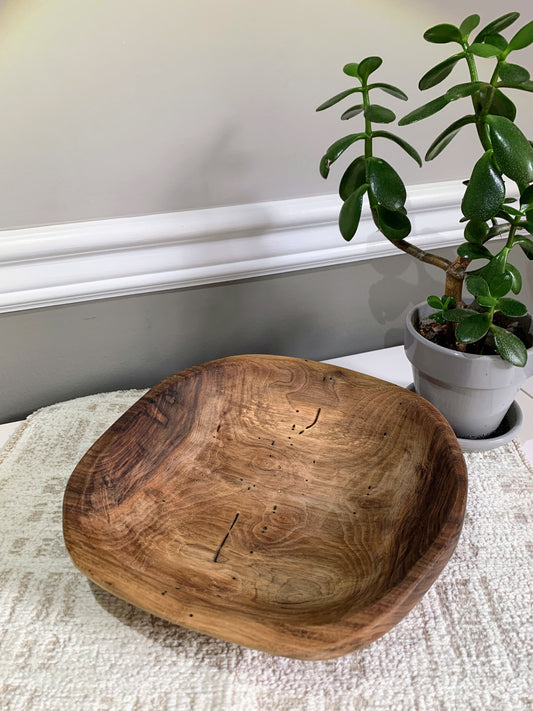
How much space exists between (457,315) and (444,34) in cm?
23

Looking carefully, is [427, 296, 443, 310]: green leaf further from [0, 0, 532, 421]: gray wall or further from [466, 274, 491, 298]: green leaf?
[0, 0, 532, 421]: gray wall

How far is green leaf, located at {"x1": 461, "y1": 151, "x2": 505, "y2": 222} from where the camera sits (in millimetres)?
442

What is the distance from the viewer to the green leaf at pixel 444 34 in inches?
18.0

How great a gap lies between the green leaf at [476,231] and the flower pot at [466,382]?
0.33ft

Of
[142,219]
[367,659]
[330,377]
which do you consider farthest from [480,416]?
[142,219]

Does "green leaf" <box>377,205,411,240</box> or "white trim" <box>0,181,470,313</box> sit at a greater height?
"green leaf" <box>377,205,411,240</box>

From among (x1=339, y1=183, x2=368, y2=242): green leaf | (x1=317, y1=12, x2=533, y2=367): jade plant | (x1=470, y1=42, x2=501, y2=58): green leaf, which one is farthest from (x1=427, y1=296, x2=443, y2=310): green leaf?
(x1=470, y1=42, x2=501, y2=58): green leaf

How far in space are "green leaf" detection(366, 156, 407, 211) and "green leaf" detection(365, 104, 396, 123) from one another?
0.12 ft

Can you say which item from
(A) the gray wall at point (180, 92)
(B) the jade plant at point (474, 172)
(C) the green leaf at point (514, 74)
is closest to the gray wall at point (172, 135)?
(A) the gray wall at point (180, 92)

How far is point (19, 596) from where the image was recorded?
17.3 inches

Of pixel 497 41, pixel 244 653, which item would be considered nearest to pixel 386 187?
pixel 497 41

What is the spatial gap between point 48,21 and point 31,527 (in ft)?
1.45

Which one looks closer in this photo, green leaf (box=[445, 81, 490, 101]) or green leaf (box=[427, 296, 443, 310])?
green leaf (box=[445, 81, 490, 101])

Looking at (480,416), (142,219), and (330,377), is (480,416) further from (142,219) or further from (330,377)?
(142,219)
